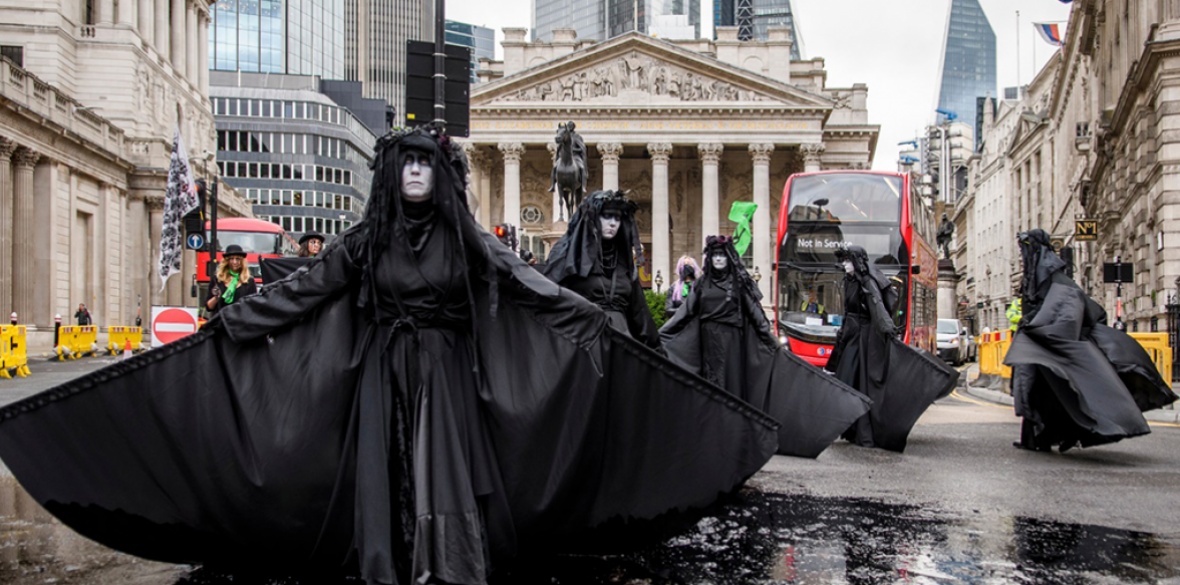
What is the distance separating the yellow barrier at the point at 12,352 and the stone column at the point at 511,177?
42.4 m

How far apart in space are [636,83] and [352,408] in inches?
2444

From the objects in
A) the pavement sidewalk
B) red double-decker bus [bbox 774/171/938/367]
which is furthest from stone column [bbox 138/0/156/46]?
the pavement sidewalk

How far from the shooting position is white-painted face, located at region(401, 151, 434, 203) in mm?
4336

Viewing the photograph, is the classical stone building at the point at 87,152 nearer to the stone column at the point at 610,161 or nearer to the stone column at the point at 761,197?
the stone column at the point at 610,161

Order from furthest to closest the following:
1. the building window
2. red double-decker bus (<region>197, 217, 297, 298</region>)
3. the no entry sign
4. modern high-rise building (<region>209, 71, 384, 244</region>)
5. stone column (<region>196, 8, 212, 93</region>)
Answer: modern high-rise building (<region>209, 71, 384, 244</region>) < stone column (<region>196, 8, 212, 93</region>) < the building window < red double-decker bus (<region>197, 217, 297, 298</region>) < the no entry sign

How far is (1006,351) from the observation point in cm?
1568

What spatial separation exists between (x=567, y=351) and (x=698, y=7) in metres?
Result: 175

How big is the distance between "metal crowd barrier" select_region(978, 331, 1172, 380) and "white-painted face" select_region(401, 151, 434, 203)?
33.4 ft

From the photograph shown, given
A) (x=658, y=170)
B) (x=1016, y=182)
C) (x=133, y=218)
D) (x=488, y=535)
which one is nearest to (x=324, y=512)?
(x=488, y=535)

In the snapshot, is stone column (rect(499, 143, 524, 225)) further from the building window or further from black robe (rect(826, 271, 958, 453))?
black robe (rect(826, 271, 958, 453))

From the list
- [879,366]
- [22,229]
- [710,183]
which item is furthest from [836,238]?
[710,183]

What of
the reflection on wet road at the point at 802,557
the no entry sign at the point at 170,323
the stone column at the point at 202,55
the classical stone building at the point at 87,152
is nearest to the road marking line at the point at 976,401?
the reflection on wet road at the point at 802,557

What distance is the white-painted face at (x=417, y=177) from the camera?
4336 mm

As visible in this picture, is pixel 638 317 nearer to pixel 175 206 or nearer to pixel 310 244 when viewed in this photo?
pixel 310 244
